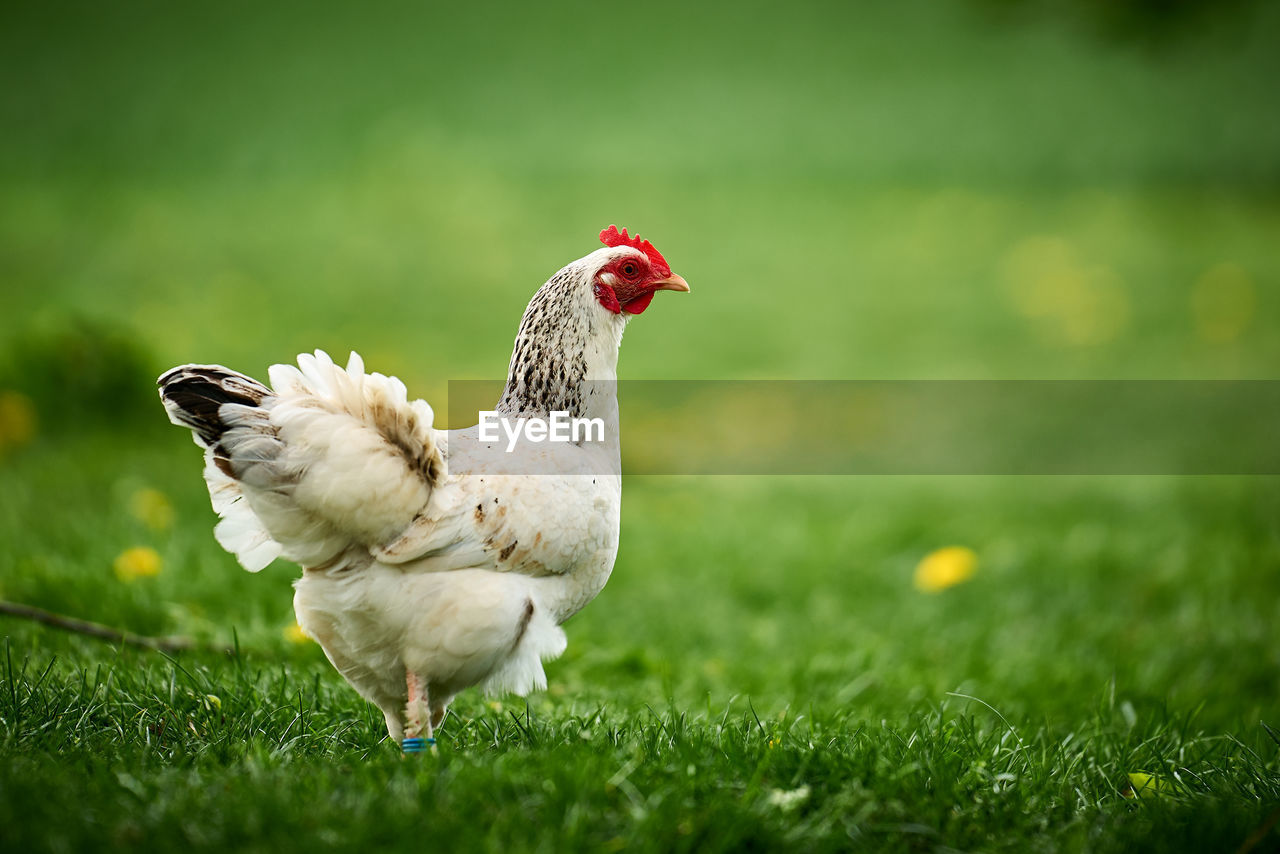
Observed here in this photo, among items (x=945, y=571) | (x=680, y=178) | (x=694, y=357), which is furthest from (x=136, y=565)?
(x=680, y=178)

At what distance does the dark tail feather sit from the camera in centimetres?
282

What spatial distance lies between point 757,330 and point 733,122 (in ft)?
14.9

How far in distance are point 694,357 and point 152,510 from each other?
5919 mm

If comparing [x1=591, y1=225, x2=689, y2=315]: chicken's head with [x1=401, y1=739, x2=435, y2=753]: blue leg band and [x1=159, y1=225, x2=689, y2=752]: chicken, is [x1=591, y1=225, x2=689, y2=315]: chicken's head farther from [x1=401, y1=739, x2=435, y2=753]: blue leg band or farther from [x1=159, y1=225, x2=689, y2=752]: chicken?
[x1=401, y1=739, x2=435, y2=753]: blue leg band

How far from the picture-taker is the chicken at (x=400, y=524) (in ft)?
9.40

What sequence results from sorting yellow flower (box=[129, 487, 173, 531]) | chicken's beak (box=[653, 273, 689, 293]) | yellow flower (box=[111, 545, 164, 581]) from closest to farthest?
chicken's beak (box=[653, 273, 689, 293]), yellow flower (box=[111, 545, 164, 581]), yellow flower (box=[129, 487, 173, 531])

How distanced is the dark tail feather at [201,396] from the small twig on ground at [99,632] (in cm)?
Answer: 135

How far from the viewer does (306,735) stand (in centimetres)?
319

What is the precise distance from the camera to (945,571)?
620 centimetres

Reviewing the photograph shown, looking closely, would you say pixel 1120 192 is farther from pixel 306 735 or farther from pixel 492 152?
pixel 306 735

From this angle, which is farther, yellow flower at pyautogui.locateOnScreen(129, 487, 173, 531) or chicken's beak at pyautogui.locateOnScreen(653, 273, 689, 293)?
yellow flower at pyautogui.locateOnScreen(129, 487, 173, 531)

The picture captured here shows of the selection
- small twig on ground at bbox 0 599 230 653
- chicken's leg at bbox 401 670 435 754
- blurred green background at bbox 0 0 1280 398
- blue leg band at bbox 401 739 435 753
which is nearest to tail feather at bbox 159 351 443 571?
chicken's leg at bbox 401 670 435 754

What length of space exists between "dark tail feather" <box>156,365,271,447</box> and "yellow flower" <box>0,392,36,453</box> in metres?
5.12

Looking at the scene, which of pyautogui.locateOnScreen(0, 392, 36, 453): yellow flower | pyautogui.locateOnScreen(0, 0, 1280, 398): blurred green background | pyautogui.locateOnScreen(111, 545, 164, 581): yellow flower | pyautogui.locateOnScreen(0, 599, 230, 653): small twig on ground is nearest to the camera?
pyautogui.locateOnScreen(0, 599, 230, 653): small twig on ground
